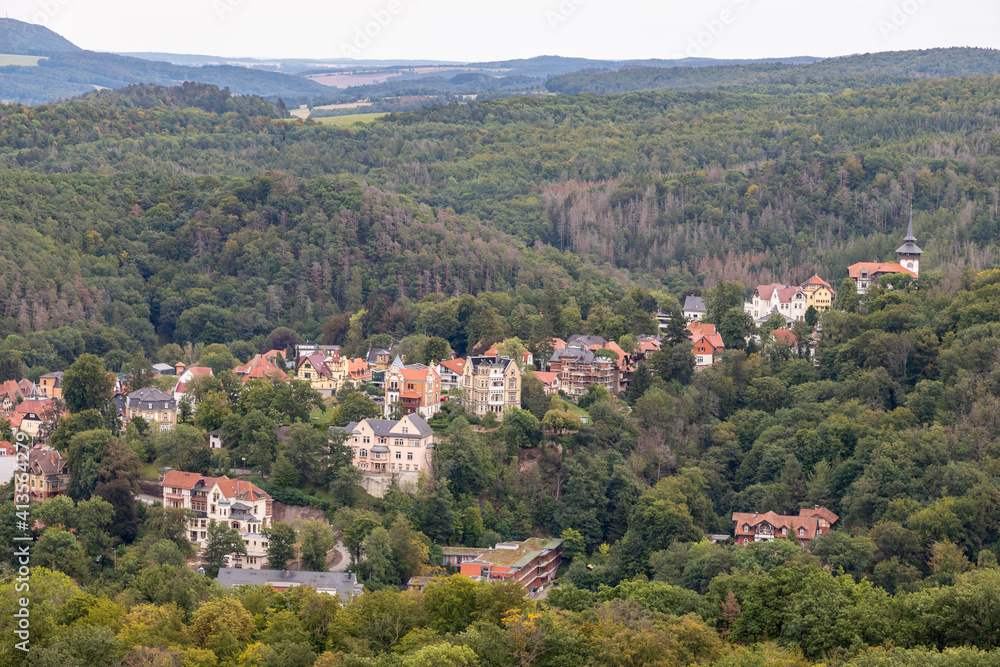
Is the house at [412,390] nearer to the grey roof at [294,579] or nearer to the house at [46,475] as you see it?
the grey roof at [294,579]

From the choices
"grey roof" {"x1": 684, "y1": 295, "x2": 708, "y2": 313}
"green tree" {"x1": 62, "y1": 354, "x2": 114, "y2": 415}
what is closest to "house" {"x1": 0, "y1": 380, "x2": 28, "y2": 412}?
"green tree" {"x1": 62, "y1": 354, "x2": 114, "y2": 415}

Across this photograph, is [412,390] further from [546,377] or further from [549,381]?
[549,381]

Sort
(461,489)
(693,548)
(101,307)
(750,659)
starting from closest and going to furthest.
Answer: (750,659) → (693,548) → (461,489) → (101,307)

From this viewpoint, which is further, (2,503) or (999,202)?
(999,202)

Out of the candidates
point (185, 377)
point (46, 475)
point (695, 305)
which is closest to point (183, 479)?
point (46, 475)

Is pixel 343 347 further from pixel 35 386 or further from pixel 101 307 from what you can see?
pixel 101 307

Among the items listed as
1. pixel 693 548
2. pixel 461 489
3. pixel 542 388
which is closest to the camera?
pixel 693 548

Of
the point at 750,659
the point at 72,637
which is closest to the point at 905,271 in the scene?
the point at 750,659
